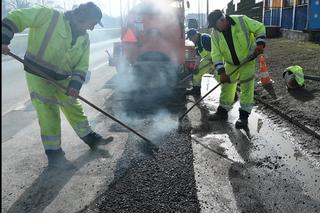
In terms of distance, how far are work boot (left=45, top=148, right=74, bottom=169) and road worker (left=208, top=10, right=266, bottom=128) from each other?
9.25 feet

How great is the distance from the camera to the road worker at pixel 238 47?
5.55 meters

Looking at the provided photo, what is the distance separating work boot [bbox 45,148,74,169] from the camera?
4.20m

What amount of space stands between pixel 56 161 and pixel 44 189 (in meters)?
0.66

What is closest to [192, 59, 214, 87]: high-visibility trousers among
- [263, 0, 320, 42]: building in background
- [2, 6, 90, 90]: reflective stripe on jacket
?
[2, 6, 90, 90]: reflective stripe on jacket

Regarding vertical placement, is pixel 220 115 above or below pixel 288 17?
below

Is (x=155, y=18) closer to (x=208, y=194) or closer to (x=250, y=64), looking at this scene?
(x=250, y=64)

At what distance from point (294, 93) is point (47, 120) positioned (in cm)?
497

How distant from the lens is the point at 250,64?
5844 millimetres

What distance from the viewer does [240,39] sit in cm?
564

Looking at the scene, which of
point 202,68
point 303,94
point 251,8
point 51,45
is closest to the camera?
point 51,45

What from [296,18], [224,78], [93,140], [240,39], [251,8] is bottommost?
[93,140]

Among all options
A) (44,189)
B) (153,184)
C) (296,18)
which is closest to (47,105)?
(44,189)

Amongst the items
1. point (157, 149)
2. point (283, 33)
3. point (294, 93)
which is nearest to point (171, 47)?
point (294, 93)

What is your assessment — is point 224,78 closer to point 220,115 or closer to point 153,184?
point 220,115
